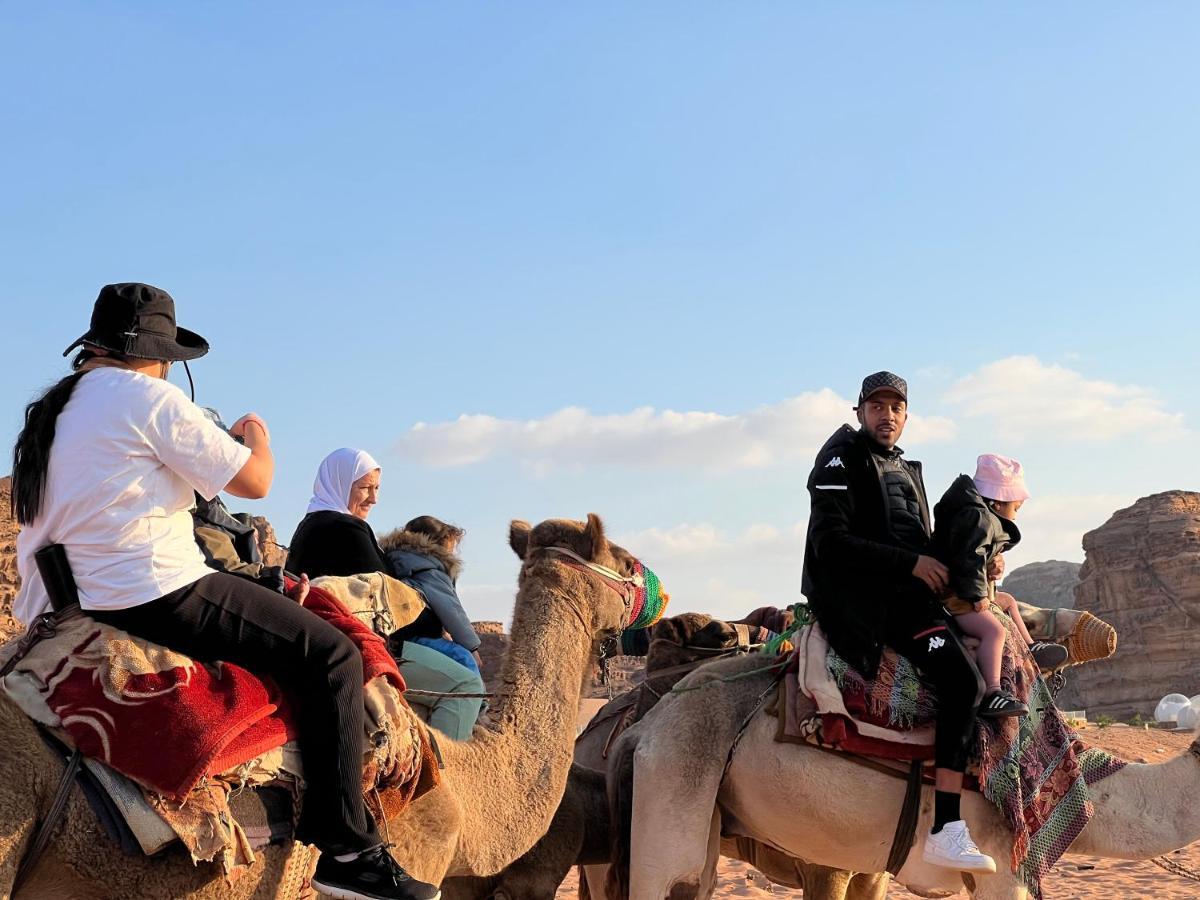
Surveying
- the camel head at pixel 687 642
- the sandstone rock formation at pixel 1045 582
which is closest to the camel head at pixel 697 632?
the camel head at pixel 687 642

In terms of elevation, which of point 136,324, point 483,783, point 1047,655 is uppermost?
point 136,324

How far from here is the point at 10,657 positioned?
4.03 m

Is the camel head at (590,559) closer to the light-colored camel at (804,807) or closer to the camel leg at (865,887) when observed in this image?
the light-colored camel at (804,807)

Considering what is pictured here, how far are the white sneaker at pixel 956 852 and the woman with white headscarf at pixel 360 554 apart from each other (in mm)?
2387

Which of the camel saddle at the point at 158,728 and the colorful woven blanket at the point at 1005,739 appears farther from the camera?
the colorful woven blanket at the point at 1005,739

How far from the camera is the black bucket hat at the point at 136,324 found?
413 centimetres

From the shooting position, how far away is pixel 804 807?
669 cm

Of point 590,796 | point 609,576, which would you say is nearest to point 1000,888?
point 590,796

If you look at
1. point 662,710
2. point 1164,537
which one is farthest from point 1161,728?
point 662,710

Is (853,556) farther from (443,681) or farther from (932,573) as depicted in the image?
(443,681)

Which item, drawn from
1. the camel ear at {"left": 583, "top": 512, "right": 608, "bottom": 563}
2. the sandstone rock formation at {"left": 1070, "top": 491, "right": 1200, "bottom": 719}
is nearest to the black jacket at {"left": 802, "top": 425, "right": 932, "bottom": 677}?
the camel ear at {"left": 583, "top": 512, "right": 608, "bottom": 563}

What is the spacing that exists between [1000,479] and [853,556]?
900 mm

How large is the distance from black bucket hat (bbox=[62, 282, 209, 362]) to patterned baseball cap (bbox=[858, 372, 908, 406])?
13.3 feet

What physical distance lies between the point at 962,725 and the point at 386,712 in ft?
10.5
